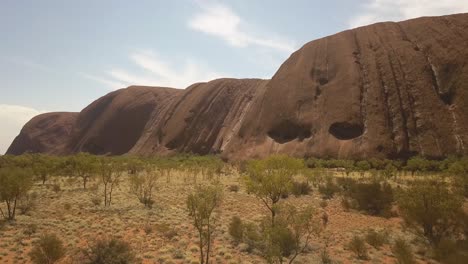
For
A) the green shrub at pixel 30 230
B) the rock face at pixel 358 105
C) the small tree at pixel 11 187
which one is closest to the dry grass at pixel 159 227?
the green shrub at pixel 30 230

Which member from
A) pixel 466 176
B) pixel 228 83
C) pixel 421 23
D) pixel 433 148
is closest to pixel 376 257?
pixel 466 176

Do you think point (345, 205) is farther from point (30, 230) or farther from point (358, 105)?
point (358, 105)

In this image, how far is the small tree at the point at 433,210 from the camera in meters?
12.5

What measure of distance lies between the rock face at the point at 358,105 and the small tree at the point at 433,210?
75.8ft

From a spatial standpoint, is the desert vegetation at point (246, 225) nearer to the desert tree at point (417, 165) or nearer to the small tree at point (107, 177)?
the small tree at point (107, 177)

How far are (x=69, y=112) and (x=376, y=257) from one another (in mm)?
120743

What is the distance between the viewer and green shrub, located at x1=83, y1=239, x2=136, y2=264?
34.0ft

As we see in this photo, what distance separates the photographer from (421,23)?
48.5 m

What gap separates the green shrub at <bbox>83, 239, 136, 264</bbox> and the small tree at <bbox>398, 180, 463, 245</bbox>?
10.3 m

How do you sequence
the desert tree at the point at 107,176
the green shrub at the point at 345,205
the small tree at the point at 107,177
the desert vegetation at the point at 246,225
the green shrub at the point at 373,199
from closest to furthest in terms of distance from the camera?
1. the desert vegetation at the point at 246,225
2. the green shrub at the point at 373,199
3. the green shrub at the point at 345,205
4. the small tree at the point at 107,177
5. the desert tree at the point at 107,176

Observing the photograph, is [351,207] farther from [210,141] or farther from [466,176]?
[210,141]

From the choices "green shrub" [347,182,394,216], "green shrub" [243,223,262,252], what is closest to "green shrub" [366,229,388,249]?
"green shrub" [243,223,262,252]

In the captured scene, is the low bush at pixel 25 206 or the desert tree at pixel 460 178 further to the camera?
the desert tree at pixel 460 178

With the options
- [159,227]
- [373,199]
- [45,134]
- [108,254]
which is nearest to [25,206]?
[159,227]
